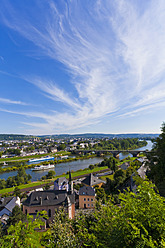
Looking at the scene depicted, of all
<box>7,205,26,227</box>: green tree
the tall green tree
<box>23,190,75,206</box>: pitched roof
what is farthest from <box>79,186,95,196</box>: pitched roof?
the tall green tree

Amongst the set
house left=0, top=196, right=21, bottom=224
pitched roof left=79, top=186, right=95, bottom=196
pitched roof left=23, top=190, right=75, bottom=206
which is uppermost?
pitched roof left=23, top=190, right=75, bottom=206

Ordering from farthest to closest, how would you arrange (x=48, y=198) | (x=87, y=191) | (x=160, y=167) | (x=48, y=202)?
1. (x=87, y=191)
2. (x=48, y=198)
3. (x=48, y=202)
4. (x=160, y=167)

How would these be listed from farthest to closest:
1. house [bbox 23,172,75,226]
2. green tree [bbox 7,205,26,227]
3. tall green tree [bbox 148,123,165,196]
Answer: house [bbox 23,172,75,226] → green tree [bbox 7,205,26,227] → tall green tree [bbox 148,123,165,196]

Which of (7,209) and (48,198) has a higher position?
(48,198)

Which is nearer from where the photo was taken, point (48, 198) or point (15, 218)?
point (15, 218)

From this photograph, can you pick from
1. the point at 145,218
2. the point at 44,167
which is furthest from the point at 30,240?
the point at 44,167

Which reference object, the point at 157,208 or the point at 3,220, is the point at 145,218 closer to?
the point at 157,208

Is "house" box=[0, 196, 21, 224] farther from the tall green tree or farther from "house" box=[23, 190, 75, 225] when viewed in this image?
the tall green tree

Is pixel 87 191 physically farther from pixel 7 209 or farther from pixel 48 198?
pixel 7 209

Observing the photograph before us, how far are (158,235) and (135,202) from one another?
81cm

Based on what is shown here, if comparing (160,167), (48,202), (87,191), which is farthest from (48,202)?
(160,167)

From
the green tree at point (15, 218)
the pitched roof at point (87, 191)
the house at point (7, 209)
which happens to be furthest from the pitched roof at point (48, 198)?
the pitched roof at point (87, 191)

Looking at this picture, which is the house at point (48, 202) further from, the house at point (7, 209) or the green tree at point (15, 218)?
the green tree at point (15, 218)

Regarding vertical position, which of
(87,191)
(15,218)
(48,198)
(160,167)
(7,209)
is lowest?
(7,209)
